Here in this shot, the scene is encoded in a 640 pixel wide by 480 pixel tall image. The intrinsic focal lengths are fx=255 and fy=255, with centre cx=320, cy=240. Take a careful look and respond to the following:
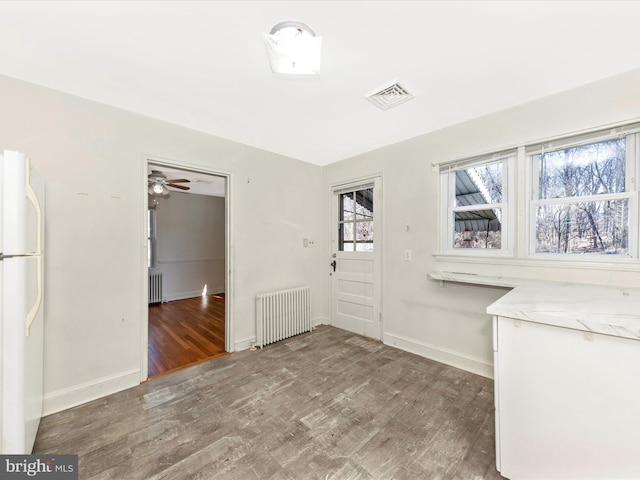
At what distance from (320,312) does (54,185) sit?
318 centimetres

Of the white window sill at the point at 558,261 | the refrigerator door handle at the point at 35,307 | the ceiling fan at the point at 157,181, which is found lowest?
the refrigerator door handle at the point at 35,307

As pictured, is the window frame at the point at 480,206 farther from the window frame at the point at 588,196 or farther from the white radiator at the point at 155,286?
the white radiator at the point at 155,286

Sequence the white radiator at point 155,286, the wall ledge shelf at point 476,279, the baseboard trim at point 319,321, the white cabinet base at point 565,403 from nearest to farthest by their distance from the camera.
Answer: the white cabinet base at point 565,403, the wall ledge shelf at point 476,279, the baseboard trim at point 319,321, the white radiator at point 155,286

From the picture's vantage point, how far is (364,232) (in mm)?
3471

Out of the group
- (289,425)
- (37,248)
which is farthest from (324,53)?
(289,425)

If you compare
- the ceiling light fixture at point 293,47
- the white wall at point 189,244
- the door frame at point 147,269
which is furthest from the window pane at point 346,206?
the white wall at point 189,244

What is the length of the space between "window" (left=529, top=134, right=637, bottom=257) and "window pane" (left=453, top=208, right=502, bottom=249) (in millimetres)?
267

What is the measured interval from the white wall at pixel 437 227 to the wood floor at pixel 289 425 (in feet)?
1.23

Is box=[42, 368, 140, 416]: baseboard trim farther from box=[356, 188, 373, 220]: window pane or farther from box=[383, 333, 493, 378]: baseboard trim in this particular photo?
box=[356, 188, 373, 220]: window pane

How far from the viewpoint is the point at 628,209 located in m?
1.84

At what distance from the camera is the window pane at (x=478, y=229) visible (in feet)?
7.99

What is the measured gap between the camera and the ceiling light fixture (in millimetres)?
1385

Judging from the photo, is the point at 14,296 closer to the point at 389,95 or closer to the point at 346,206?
the point at 389,95

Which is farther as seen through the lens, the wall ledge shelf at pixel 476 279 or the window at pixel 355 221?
the window at pixel 355 221
